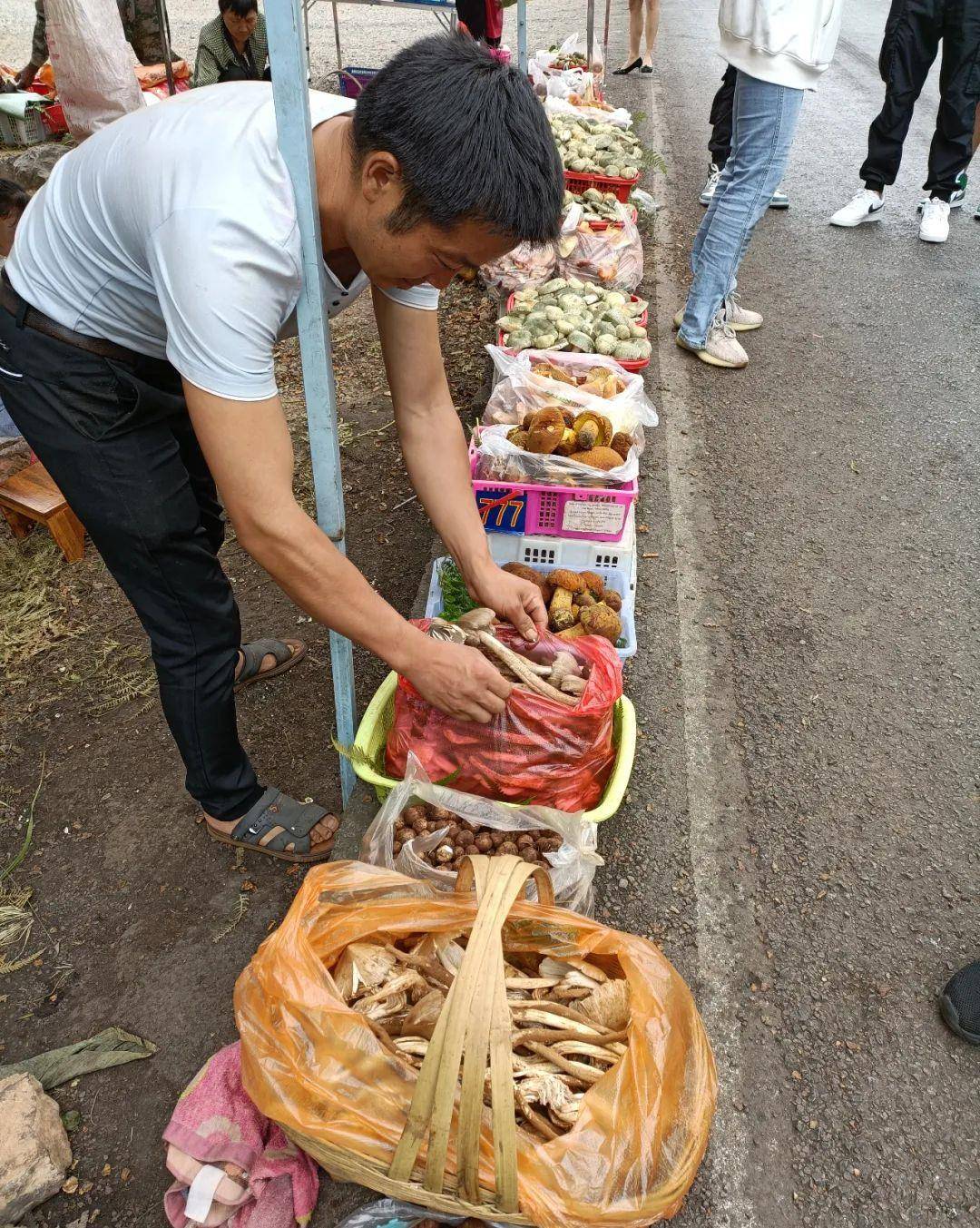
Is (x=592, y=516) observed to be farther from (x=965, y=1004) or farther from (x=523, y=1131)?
(x=523, y=1131)

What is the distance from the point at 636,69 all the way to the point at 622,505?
412 inches

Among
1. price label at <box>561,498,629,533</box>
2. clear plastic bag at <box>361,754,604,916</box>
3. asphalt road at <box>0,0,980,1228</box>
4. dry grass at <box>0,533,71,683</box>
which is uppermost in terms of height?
price label at <box>561,498,629,533</box>

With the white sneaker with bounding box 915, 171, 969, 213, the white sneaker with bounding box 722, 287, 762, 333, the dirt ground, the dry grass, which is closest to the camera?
the dirt ground

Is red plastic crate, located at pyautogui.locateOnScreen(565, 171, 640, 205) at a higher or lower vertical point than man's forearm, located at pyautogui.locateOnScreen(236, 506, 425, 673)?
lower

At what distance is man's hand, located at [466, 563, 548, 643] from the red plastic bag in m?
0.20

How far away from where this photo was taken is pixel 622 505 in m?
2.62

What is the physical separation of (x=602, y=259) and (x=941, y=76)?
2.92 metres

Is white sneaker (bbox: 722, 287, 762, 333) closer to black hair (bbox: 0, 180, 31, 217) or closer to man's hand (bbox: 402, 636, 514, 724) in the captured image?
black hair (bbox: 0, 180, 31, 217)

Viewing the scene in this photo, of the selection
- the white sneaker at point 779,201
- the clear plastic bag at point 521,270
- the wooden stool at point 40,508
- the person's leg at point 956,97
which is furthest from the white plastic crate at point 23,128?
the person's leg at point 956,97

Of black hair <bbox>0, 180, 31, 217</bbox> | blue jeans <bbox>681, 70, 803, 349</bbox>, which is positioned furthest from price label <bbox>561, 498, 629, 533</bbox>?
black hair <bbox>0, 180, 31, 217</bbox>

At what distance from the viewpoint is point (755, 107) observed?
12.1 ft

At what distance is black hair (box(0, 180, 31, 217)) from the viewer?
3256 mm

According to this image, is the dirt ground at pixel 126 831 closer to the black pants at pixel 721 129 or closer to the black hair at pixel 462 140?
the black hair at pixel 462 140

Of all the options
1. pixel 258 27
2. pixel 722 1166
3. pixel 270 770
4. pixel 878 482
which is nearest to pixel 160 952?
pixel 270 770
